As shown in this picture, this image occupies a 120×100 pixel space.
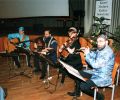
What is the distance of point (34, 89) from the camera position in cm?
509

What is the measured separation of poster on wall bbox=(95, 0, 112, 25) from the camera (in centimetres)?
631

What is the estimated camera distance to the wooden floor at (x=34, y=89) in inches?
182

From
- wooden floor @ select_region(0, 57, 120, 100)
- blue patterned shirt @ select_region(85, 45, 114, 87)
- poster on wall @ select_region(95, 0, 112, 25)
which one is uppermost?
poster on wall @ select_region(95, 0, 112, 25)

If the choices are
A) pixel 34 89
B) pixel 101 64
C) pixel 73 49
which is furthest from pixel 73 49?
pixel 34 89

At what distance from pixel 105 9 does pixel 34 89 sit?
10.7ft

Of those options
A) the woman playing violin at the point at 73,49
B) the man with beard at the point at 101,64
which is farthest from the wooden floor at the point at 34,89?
the man with beard at the point at 101,64

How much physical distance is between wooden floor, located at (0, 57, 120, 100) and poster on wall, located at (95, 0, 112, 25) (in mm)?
2260

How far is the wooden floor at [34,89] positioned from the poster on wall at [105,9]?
2.26m

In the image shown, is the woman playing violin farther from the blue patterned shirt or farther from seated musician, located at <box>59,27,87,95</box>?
the blue patterned shirt

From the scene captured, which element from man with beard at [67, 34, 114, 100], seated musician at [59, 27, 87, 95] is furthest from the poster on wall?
man with beard at [67, 34, 114, 100]

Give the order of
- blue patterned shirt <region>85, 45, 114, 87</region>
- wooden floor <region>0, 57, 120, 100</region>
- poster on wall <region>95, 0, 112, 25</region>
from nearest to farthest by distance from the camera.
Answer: blue patterned shirt <region>85, 45, 114, 87</region> < wooden floor <region>0, 57, 120, 100</region> < poster on wall <region>95, 0, 112, 25</region>

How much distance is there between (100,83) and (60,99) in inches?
48.1

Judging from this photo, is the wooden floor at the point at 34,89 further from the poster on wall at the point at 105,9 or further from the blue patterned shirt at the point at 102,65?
the poster on wall at the point at 105,9

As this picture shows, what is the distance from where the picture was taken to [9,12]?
9312mm
